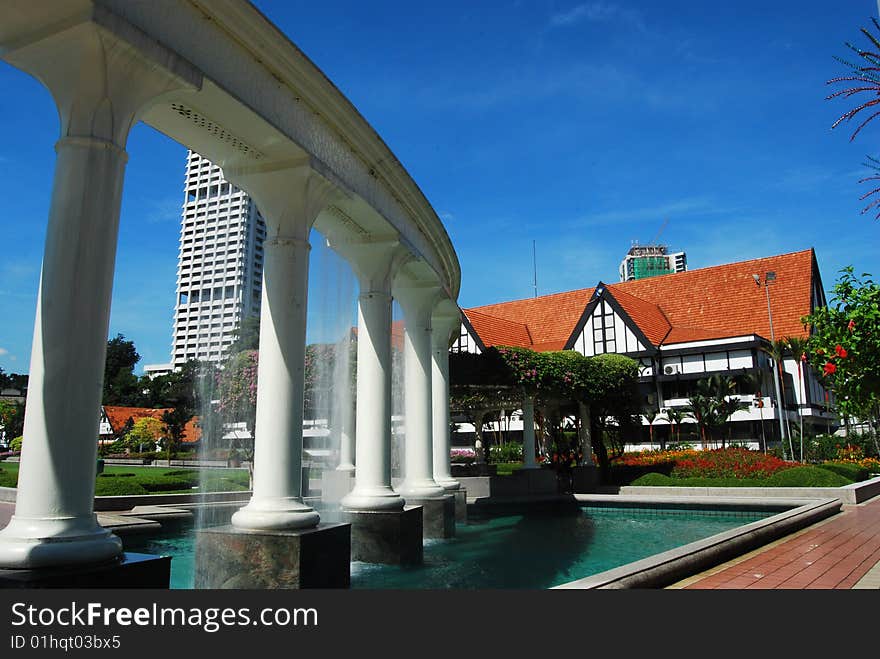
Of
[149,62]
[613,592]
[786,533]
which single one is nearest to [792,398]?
[786,533]

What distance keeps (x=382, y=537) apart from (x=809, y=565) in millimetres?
5539

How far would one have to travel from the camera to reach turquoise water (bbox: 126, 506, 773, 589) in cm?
855

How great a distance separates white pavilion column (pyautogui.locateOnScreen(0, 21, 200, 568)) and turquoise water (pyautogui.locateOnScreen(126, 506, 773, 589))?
13.3 feet

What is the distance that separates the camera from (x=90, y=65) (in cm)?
482

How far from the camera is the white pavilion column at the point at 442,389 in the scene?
48.2 ft

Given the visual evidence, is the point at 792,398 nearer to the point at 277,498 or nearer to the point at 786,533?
the point at 786,533

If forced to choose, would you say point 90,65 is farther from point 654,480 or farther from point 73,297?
point 654,480

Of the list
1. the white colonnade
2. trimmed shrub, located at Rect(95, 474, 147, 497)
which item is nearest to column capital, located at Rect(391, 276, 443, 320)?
the white colonnade

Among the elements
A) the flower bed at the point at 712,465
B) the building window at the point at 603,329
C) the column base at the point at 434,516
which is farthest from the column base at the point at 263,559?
the building window at the point at 603,329

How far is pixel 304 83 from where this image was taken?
23.5 feet

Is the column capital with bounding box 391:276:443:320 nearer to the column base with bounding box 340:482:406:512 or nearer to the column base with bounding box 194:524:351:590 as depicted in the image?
the column base with bounding box 340:482:406:512

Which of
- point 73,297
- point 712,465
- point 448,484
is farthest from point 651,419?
point 73,297

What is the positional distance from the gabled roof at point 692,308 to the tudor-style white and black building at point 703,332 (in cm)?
7

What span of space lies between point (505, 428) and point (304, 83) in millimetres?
45027
